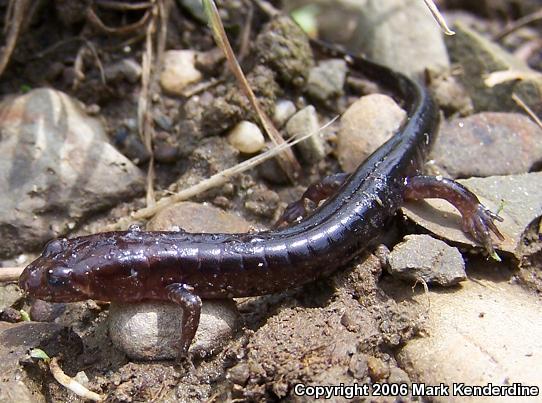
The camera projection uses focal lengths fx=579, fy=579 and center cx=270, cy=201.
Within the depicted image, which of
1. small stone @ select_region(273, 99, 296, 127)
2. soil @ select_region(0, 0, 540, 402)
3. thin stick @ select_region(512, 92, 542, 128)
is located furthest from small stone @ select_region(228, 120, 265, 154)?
thin stick @ select_region(512, 92, 542, 128)

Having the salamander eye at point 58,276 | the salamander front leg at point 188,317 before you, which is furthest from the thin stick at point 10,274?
the salamander front leg at point 188,317

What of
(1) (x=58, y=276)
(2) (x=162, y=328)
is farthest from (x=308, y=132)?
(1) (x=58, y=276)

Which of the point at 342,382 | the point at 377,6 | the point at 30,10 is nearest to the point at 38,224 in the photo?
the point at 30,10

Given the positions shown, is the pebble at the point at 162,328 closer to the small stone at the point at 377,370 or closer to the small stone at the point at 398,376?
the small stone at the point at 377,370

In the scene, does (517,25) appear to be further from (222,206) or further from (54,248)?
(54,248)

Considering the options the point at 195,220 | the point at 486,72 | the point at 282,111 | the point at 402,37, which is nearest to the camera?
the point at 195,220

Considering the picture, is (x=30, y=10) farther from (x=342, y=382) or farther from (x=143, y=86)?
(x=342, y=382)

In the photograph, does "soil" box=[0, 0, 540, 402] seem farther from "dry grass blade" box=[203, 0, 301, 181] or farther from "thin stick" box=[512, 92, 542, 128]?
"thin stick" box=[512, 92, 542, 128]
